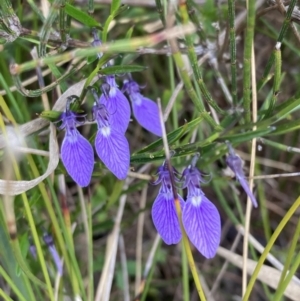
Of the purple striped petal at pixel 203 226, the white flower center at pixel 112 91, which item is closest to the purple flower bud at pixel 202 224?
the purple striped petal at pixel 203 226

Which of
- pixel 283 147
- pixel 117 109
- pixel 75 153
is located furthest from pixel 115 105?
pixel 283 147

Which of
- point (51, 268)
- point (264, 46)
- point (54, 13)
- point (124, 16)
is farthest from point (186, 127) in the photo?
point (264, 46)

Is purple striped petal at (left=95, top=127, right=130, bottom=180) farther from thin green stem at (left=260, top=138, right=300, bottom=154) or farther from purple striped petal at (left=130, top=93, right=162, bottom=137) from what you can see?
thin green stem at (left=260, top=138, right=300, bottom=154)

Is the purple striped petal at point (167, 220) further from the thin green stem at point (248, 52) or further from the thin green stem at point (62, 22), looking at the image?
the thin green stem at point (62, 22)

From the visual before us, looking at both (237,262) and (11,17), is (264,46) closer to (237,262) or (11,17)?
(237,262)

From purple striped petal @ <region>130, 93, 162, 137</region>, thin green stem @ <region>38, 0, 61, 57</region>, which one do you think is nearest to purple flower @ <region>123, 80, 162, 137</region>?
purple striped petal @ <region>130, 93, 162, 137</region>

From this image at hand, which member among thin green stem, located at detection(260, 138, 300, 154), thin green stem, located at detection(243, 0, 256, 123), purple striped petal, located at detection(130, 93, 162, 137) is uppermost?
thin green stem, located at detection(243, 0, 256, 123)
